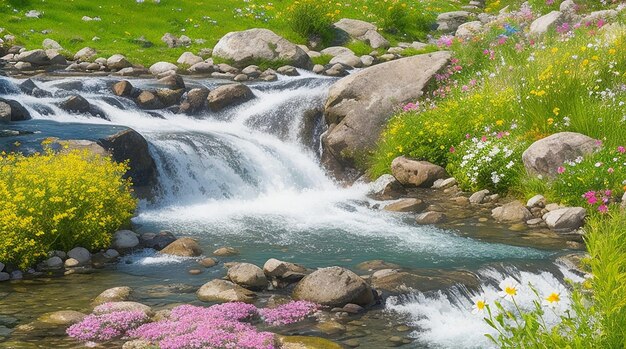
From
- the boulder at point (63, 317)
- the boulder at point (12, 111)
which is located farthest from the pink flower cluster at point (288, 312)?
the boulder at point (12, 111)

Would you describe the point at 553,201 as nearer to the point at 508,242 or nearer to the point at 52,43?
the point at 508,242

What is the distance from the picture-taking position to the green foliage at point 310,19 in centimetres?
3203

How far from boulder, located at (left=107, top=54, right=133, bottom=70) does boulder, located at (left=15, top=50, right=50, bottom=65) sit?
2.33 metres

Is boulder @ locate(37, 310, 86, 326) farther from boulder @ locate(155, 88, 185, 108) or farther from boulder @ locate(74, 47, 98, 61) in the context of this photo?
boulder @ locate(74, 47, 98, 61)

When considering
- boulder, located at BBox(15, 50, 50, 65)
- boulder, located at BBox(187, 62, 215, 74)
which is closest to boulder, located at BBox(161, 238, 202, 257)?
boulder, located at BBox(187, 62, 215, 74)

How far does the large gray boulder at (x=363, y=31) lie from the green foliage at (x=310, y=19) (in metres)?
1.14

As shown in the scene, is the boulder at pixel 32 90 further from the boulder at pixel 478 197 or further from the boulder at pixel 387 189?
the boulder at pixel 478 197

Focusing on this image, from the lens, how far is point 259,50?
2772 cm

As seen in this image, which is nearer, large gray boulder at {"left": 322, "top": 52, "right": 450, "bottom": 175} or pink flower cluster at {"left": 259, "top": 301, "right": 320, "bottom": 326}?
pink flower cluster at {"left": 259, "top": 301, "right": 320, "bottom": 326}

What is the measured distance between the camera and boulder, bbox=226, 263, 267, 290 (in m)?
10.7

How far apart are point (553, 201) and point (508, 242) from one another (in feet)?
7.46

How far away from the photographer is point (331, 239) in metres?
13.8

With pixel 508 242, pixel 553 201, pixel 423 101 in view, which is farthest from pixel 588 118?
pixel 423 101

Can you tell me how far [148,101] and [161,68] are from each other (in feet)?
18.2
